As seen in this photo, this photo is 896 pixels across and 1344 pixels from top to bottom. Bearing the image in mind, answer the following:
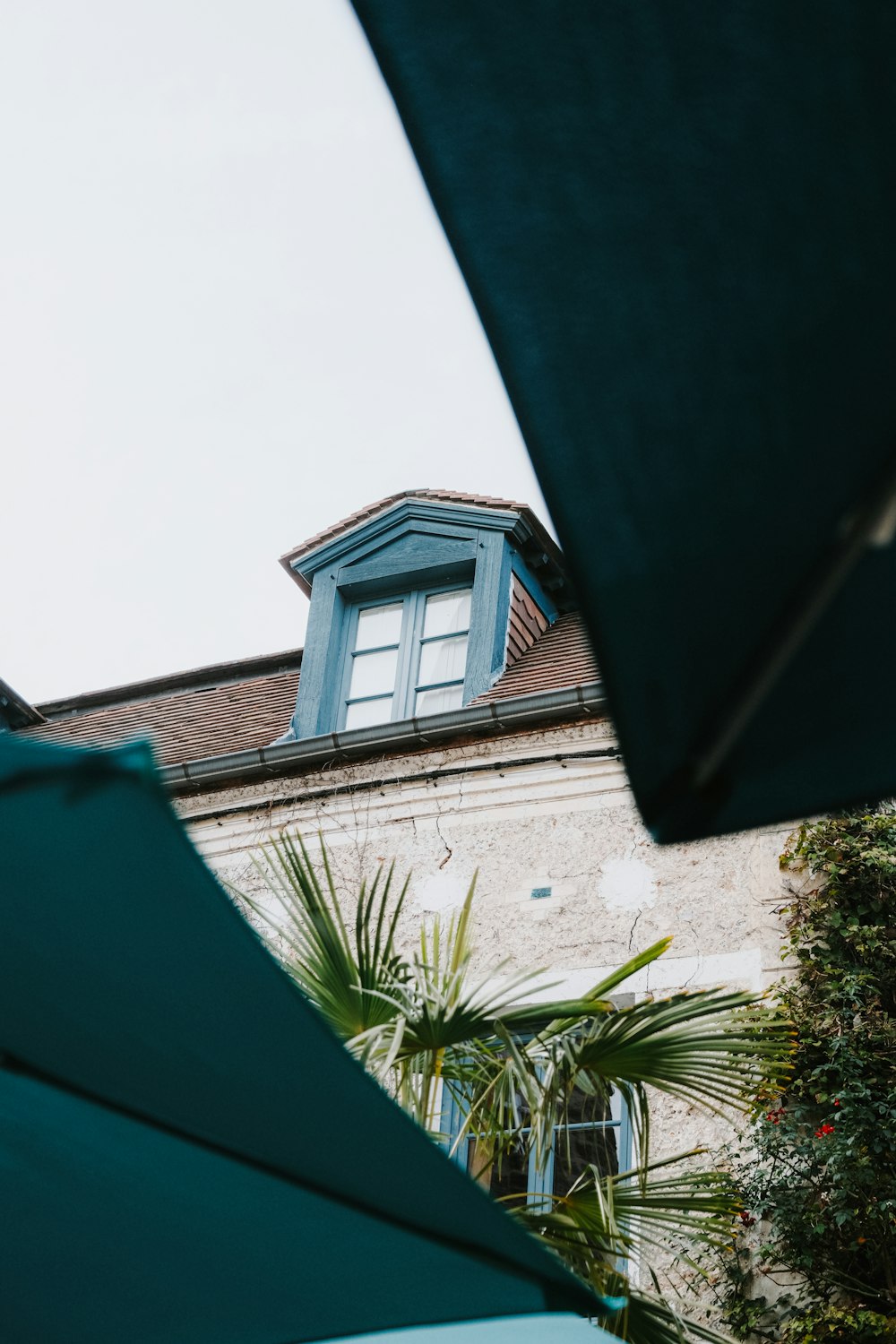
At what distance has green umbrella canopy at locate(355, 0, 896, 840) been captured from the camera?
4.60 feet

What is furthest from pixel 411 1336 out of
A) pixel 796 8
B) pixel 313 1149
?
pixel 796 8

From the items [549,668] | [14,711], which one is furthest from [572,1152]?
[14,711]

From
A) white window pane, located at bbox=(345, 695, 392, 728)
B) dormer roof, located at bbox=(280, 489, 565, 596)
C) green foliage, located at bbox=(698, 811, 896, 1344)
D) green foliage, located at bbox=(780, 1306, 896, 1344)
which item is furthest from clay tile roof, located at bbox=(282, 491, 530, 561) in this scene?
green foliage, located at bbox=(780, 1306, 896, 1344)

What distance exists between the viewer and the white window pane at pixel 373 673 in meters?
9.26

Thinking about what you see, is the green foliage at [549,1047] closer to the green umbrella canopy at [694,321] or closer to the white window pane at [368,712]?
the green umbrella canopy at [694,321]

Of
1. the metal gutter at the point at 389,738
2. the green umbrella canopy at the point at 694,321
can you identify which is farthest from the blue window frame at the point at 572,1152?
the green umbrella canopy at the point at 694,321

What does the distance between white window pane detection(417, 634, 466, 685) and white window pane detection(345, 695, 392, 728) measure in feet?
0.95

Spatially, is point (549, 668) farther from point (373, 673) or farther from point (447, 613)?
point (373, 673)

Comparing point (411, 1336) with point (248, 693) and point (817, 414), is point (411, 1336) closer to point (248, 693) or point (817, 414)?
point (817, 414)

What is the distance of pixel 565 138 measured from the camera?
4.76 ft

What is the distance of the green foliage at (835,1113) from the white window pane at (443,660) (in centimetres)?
302

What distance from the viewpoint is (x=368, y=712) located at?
358 inches

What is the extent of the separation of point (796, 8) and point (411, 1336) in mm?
2657

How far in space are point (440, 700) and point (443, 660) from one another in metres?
0.37
